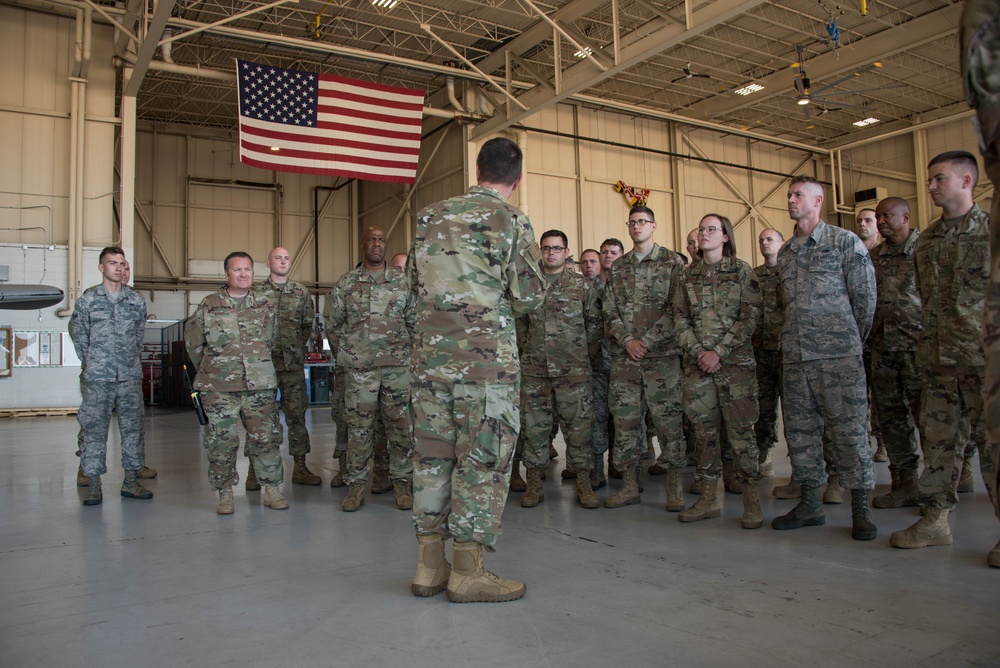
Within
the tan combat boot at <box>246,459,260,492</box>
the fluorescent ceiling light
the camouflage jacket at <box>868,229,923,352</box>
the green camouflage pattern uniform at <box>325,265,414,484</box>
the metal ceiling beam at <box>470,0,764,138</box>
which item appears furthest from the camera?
the fluorescent ceiling light

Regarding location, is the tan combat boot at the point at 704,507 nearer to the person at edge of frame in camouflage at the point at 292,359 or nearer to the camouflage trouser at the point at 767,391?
the camouflage trouser at the point at 767,391

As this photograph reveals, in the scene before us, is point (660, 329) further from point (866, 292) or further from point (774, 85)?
point (774, 85)

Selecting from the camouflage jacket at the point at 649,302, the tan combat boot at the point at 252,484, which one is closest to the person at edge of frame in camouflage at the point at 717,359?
the camouflage jacket at the point at 649,302

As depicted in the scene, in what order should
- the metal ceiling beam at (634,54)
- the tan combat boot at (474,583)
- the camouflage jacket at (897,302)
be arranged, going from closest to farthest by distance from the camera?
the tan combat boot at (474,583), the camouflage jacket at (897,302), the metal ceiling beam at (634,54)

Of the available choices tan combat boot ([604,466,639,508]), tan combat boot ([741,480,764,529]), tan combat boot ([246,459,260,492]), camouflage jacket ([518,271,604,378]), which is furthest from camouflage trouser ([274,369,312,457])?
tan combat boot ([741,480,764,529])

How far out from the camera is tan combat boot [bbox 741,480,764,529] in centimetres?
368

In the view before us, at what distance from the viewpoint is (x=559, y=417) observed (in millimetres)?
4500

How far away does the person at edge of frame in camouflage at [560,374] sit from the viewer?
4.41 meters

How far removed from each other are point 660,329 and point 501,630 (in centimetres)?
233

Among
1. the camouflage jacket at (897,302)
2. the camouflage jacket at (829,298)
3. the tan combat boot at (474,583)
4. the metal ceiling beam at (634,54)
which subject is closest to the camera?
the tan combat boot at (474,583)

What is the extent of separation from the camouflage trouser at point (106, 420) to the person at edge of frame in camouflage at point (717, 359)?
3642 millimetres

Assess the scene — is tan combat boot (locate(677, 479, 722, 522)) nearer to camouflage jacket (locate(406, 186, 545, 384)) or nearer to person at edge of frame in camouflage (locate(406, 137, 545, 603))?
person at edge of frame in camouflage (locate(406, 137, 545, 603))

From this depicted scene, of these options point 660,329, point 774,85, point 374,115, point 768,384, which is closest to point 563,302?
point 660,329

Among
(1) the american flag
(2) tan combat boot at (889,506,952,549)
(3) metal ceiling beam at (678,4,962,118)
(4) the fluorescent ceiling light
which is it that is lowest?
(2) tan combat boot at (889,506,952,549)
